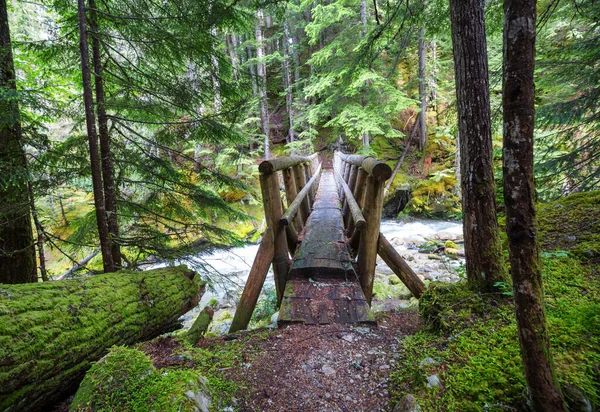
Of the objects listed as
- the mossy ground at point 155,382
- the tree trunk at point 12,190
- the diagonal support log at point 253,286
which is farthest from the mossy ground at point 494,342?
the tree trunk at point 12,190

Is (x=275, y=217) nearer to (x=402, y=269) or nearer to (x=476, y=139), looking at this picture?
(x=402, y=269)

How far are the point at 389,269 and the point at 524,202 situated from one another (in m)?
8.45

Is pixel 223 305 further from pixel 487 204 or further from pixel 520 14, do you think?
pixel 520 14

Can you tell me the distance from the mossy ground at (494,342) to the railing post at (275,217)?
1946 mm

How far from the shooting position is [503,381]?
1512mm

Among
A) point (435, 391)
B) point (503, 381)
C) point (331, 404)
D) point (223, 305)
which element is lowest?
point (223, 305)

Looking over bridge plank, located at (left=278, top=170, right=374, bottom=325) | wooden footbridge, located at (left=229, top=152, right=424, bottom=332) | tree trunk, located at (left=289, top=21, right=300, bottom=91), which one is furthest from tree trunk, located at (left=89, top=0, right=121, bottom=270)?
tree trunk, located at (left=289, top=21, right=300, bottom=91)

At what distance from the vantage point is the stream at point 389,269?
4.75 meters

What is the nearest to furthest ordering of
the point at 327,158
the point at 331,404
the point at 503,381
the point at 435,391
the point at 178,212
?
1. the point at 503,381
2. the point at 435,391
3. the point at 331,404
4. the point at 178,212
5. the point at 327,158

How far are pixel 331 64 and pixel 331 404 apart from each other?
14723 millimetres

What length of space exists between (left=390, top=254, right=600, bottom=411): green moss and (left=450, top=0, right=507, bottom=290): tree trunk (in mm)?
335

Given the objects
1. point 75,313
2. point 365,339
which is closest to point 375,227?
point 365,339

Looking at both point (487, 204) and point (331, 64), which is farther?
point (331, 64)

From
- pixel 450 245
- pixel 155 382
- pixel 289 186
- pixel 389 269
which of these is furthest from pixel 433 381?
pixel 450 245
